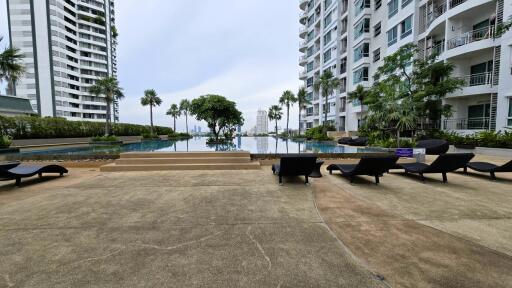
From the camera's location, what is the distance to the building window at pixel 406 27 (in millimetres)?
22181

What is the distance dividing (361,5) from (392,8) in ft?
20.7

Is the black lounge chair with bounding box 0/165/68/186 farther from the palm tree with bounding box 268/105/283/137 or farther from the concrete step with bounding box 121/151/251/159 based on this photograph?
the palm tree with bounding box 268/105/283/137

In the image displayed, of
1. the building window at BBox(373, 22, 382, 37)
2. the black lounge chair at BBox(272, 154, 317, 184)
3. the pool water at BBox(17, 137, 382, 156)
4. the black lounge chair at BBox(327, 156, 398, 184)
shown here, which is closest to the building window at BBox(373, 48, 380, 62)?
the building window at BBox(373, 22, 382, 37)

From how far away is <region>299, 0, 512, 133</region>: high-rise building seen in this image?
14.8 meters

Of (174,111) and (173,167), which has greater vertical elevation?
(174,111)

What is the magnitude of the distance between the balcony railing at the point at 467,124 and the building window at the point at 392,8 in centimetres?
1472

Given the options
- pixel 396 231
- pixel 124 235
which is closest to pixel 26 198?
pixel 124 235

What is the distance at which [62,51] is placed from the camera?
54.7 meters

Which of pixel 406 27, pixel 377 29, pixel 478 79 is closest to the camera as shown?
pixel 478 79

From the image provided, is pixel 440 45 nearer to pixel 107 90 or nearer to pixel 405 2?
pixel 405 2

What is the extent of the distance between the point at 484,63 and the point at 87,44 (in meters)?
84.5

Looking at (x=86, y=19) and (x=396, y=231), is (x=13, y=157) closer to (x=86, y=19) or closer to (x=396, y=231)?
(x=396, y=231)

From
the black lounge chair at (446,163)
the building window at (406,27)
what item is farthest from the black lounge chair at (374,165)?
the building window at (406,27)

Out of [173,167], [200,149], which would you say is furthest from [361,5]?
[173,167]
